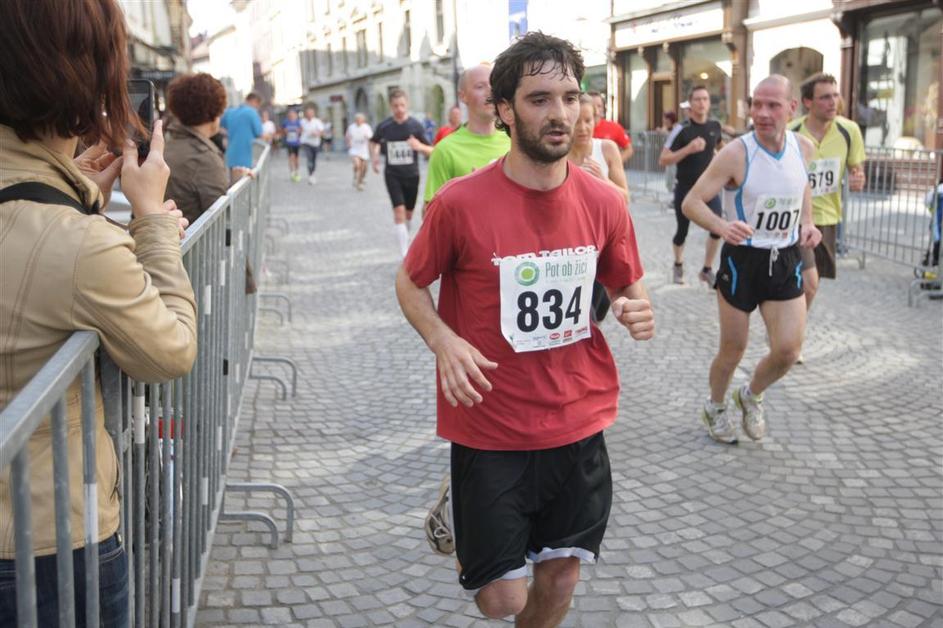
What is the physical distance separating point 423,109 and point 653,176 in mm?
25091

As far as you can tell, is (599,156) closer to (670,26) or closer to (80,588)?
(80,588)

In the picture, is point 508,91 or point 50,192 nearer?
point 50,192

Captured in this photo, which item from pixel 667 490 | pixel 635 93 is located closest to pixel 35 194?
pixel 667 490

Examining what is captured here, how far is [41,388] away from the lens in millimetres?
1396

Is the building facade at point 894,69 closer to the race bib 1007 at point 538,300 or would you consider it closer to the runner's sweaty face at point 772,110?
the runner's sweaty face at point 772,110

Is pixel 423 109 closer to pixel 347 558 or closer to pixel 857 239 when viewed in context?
pixel 857 239

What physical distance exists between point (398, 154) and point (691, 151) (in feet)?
11.0

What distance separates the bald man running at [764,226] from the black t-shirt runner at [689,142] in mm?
4841

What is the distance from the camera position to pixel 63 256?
151 cm

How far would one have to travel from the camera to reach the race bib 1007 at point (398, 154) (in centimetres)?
1113

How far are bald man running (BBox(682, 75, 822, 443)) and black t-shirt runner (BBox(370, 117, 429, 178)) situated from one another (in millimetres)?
6543

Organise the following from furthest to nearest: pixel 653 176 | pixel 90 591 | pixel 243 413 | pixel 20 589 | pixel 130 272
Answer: pixel 653 176, pixel 243 413, pixel 90 591, pixel 130 272, pixel 20 589

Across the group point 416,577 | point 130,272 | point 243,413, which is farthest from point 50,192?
point 243,413

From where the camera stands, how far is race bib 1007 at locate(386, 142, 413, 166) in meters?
11.1
